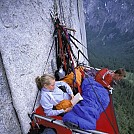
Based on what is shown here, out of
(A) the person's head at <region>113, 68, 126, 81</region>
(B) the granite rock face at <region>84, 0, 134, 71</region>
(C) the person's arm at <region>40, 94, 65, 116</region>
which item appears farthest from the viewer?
(B) the granite rock face at <region>84, 0, 134, 71</region>

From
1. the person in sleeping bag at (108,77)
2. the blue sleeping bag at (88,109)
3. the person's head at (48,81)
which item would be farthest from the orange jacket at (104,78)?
the person's head at (48,81)

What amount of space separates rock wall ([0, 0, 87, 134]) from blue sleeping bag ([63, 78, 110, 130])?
0.80 metres

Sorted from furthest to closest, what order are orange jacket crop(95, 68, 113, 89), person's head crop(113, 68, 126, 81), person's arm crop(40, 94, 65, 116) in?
person's head crop(113, 68, 126, 81)
orange jacket crop(95, 68, 113, 89)
person's arm crop(40, 94, 65, 116)

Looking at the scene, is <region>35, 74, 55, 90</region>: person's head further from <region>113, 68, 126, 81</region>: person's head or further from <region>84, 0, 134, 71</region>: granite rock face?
<region>84, 0, 134, 71</region>: granite rock face

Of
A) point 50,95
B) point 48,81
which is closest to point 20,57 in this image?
point 48,81

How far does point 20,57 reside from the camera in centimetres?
358

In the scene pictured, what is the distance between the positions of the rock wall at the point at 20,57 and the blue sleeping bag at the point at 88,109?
799mm

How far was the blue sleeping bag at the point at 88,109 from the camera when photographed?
3123 mm

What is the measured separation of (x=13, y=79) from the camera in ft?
10.9

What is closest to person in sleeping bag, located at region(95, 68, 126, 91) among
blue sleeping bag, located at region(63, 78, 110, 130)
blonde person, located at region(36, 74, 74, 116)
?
blue sleeping bag, located at region(63, 78, 110, 130)

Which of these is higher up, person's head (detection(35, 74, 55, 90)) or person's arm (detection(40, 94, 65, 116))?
person's head (detection(35, 74, 55, 90))

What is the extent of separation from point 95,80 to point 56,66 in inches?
43.2

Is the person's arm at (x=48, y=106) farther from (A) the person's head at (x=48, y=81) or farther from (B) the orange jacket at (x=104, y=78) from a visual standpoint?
(B) the orange jacket at (x=104, y=78)

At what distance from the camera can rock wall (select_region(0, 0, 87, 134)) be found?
315 centimetres
